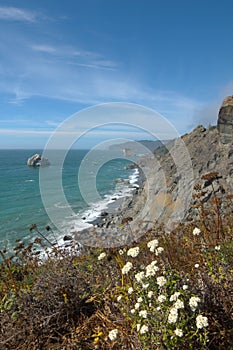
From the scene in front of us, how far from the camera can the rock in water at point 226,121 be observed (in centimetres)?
1398

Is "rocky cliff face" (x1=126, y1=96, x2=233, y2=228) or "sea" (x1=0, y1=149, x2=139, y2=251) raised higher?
"rocky cliff face" (x1=126, y1=96, x2=233, y2=228)

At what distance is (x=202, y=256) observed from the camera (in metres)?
2.85

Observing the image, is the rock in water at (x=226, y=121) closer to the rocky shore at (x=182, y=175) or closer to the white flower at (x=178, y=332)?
the rocky shore at (x=182, y=175)

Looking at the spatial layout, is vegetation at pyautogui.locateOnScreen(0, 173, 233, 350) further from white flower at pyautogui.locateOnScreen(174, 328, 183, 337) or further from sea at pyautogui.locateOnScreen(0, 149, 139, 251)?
sea at pyautogui.locateOnScreen(0, 149, 139, 251)

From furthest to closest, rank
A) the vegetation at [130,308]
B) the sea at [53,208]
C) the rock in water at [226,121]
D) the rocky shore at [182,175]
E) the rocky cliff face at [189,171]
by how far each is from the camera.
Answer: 1. the sea at [53,208]
2. the rock in water at [226,121]
3. the rocky cliff face at [189,171]
4. the rocky shore at [182,175]
5. the vegetation at [130,308]

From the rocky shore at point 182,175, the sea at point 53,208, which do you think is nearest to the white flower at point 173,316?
the sea at point 53,208

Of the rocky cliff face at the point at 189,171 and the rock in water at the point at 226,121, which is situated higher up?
the rock in water at the point at 226,121

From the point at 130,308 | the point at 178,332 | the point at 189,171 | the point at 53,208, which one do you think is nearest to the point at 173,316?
the point at 178,332

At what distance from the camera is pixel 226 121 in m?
15.0

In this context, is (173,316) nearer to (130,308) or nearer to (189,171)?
(130,308)

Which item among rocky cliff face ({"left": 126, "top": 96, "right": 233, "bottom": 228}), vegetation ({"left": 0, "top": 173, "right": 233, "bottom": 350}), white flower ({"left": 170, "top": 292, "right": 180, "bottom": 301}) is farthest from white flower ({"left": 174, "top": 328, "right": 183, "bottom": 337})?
rocky cliff face ({"left": 126, "top": 96, "right": 233, "bottom": 228})

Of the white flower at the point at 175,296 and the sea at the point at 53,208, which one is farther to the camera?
the sea at the point at 53,208

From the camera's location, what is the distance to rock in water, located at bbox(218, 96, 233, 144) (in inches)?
550

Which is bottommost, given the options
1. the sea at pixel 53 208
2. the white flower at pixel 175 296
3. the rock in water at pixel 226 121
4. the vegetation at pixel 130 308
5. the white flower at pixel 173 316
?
the sea at pixel 53 208
